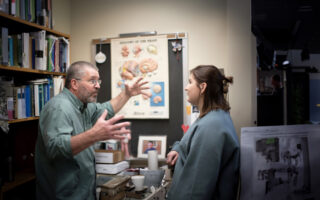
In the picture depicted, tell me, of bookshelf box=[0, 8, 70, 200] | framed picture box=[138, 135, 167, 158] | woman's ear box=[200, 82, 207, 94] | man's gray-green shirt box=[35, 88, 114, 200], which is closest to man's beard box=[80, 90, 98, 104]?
man's gray-green shirt box=[35, 88, 114, 200]

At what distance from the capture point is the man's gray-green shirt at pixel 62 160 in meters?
1.46

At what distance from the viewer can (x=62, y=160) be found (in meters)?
1.54

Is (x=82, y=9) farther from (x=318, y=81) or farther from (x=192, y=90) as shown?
(x=318, y=81)

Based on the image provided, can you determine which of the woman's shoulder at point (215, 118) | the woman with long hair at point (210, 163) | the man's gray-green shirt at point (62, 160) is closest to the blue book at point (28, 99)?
the man's gray-green shirt at point (62, 160)

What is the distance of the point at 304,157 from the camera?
110 centimetres

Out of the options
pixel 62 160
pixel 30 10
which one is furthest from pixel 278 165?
pixel 30 10

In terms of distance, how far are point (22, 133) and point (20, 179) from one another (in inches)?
16.6

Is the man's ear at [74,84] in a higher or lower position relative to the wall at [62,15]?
lower

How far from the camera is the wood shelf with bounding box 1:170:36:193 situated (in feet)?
5.88

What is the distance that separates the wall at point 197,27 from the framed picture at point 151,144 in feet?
2.53

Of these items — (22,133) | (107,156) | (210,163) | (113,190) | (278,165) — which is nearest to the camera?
(278,165)

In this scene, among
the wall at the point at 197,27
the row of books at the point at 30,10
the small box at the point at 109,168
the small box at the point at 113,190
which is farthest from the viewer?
the wall at the point at 197,27

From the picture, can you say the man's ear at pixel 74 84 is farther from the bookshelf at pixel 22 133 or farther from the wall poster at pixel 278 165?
the wall poster at pixel 278 165

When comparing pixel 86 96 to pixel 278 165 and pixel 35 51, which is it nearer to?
pixel 35 51
